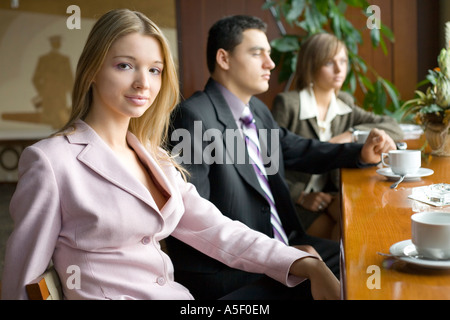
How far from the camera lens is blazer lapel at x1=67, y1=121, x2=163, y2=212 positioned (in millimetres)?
1273

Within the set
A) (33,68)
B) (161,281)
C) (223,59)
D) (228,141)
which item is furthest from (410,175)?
(33,68)

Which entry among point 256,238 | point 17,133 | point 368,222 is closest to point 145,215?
point 256,238

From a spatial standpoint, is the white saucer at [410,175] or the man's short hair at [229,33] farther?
the man's short hair at [229,33]

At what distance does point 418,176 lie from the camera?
6.68 ft

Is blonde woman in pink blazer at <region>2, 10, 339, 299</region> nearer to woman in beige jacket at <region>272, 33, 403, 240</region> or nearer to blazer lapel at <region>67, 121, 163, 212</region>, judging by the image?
blazer lapel at <region>67, 121, 163, 212</region>

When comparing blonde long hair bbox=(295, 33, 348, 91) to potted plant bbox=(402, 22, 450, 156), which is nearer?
potted plant bbox=(402, 22, 450, 156)

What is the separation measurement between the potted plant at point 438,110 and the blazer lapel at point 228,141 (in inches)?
34.5

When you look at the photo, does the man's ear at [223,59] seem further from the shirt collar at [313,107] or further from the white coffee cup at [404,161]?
the shirt collar at [313,107]

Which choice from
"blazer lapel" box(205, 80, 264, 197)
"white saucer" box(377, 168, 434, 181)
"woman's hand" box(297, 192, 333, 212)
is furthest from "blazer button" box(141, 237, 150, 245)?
"woman's hand" box(297, 192, 333, 212)

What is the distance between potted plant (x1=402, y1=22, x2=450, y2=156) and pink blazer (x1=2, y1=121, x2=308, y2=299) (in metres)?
1.43

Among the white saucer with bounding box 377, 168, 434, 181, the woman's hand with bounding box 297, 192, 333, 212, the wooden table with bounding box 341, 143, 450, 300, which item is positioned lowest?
the woman's hand with bounding box 297, 192, 333, 212

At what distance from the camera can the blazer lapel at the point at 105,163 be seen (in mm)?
1273

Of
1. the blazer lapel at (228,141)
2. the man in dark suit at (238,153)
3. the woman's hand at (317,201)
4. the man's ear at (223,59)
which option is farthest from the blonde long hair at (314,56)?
the blazer lapel at (228,141)

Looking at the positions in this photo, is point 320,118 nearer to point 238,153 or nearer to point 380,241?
point 238,153
